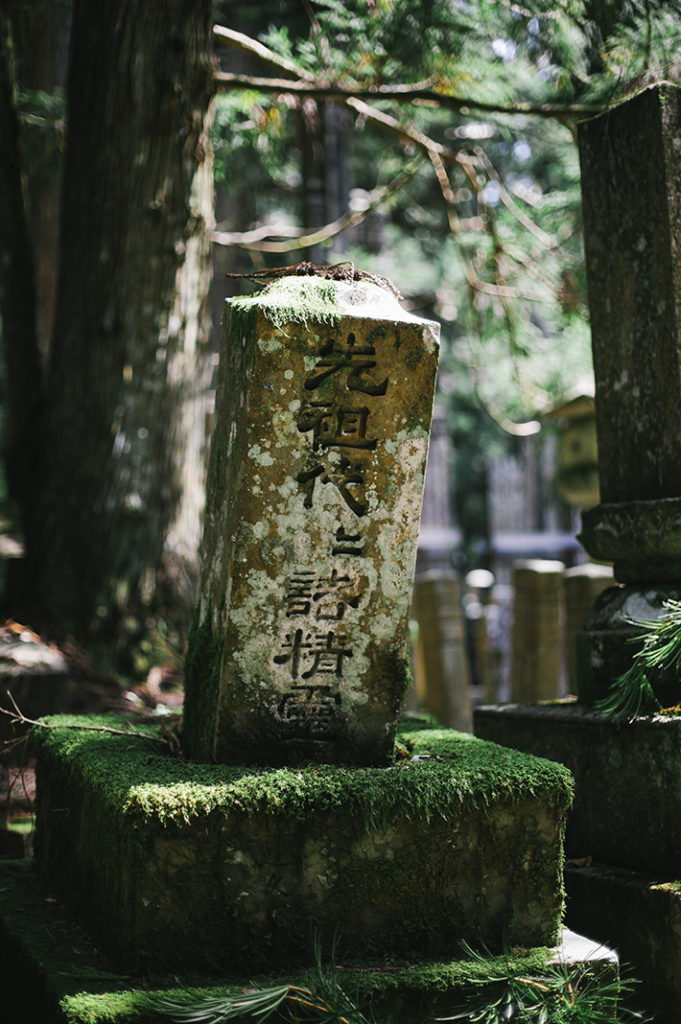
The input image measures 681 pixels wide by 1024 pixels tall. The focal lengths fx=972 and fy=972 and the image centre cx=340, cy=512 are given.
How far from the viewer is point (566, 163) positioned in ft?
19.6

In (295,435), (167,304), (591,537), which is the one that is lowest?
(591,537)

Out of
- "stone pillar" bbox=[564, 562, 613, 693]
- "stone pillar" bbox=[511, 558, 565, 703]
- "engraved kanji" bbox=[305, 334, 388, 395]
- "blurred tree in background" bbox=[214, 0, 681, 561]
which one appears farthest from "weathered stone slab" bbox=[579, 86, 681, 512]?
"stone pillar" bbox=[511, 558, 565, 703]

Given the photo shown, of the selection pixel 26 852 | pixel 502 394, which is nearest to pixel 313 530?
pixel 26 852

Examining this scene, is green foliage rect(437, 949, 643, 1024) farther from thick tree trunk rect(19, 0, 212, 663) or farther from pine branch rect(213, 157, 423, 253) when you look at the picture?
pine branch rect(213, 157, 423, 253)

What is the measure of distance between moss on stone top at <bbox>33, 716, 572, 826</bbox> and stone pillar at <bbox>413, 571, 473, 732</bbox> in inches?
102

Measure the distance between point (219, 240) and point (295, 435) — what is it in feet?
12.5

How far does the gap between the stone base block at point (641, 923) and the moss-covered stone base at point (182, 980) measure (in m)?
0.26

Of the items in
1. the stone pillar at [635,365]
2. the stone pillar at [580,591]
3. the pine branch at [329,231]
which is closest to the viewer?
the stone pillar at [635,365]

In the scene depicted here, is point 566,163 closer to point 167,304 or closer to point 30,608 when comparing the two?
point 167,304

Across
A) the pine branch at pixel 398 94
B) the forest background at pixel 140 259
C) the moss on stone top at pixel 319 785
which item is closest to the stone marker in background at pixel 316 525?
the moss on stone top at pixel 319 785

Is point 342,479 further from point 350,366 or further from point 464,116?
point 464,116

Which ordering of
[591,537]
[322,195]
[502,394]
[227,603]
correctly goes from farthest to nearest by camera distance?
[502,394] → [322,195] → [591,537] → [227,603]

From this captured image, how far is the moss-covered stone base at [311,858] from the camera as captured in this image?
2.09 meters

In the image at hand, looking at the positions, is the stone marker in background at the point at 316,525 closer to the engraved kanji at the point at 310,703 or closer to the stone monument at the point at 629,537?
the engraved kanji at the point at 310,703
